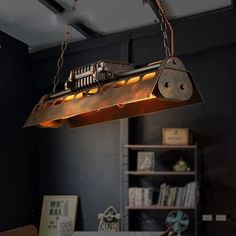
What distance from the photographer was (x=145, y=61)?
4.70 metres

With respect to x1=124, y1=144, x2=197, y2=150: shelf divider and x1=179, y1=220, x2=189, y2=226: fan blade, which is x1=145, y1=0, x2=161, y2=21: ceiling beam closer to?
x1=124, y1=144, x2=197, y2=150: shelf divider

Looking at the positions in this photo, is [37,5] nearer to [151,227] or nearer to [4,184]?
[4,184]

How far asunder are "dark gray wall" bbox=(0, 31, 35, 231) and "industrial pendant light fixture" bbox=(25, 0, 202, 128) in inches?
71.6

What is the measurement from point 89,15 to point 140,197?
1.99m

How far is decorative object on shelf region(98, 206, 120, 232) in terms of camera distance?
4.57 m

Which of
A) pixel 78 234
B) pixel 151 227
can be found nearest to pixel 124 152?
pixel 151 227

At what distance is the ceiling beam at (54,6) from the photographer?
385cm

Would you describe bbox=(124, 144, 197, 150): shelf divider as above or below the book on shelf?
above

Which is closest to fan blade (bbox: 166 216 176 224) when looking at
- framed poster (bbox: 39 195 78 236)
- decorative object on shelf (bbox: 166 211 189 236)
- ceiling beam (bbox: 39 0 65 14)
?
decorative object on shelf (bbox: 166 211 189 236)

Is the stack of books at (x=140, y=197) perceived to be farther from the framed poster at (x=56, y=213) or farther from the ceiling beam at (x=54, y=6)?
the ceiling beam at (x=54, y=6)

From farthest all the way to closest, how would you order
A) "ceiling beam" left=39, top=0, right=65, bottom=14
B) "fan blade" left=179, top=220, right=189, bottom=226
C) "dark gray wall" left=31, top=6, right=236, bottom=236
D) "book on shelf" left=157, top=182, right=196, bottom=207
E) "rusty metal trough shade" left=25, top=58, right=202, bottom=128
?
"dark gray wall" left=31, top=6, right=236, bottom=236
"fan blade" left=179, top=220, right=189, bottom=226
"book on shelf" left=157, top=182, right=196, bottom=207
"ceiling beam" left=39, top=0, right=65, bottom=14
"rusty metal trough shade" left=25, top=58, right=202, bottom=128

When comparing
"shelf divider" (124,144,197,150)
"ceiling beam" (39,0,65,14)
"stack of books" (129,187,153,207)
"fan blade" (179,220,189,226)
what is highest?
"ceiling beam" (39,0,65,14)

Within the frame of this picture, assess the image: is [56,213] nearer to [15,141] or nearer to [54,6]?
[15,141]

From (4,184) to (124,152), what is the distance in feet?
4.52
